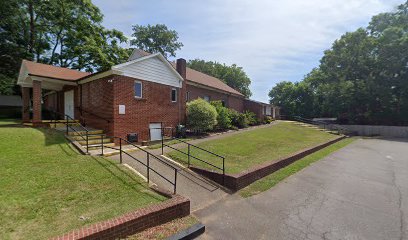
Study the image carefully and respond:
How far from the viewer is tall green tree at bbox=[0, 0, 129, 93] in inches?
977

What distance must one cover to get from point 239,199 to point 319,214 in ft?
7.06

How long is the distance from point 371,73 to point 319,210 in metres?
32.9

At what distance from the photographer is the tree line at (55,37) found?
24844 millimetres

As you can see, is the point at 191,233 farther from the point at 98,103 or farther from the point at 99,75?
the point at 99,75

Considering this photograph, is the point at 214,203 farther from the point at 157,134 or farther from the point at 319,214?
the point at 157,134

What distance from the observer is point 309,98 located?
45781mm

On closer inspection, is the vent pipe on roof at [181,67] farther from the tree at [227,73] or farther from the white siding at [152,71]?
the tree at [227,73]

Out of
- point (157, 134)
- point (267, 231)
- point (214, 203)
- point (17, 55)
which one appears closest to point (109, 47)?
point (17, 55)

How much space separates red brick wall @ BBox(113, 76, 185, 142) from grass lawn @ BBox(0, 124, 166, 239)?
3.83 meters

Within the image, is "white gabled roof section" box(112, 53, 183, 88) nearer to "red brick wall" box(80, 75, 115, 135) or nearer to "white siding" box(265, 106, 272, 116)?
"red brick wall" box(80, 75, 115, 135)

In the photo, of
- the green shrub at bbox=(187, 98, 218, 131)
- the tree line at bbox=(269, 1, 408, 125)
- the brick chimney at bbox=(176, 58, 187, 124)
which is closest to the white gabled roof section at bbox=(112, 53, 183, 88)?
the brick chimney at bbox=(176, 58, 187, 124)

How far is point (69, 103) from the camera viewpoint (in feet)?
55.0

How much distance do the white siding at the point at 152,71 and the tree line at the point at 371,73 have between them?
1041 inches

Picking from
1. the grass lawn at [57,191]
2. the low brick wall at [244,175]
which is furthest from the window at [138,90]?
the low brick wall at [244,175]
